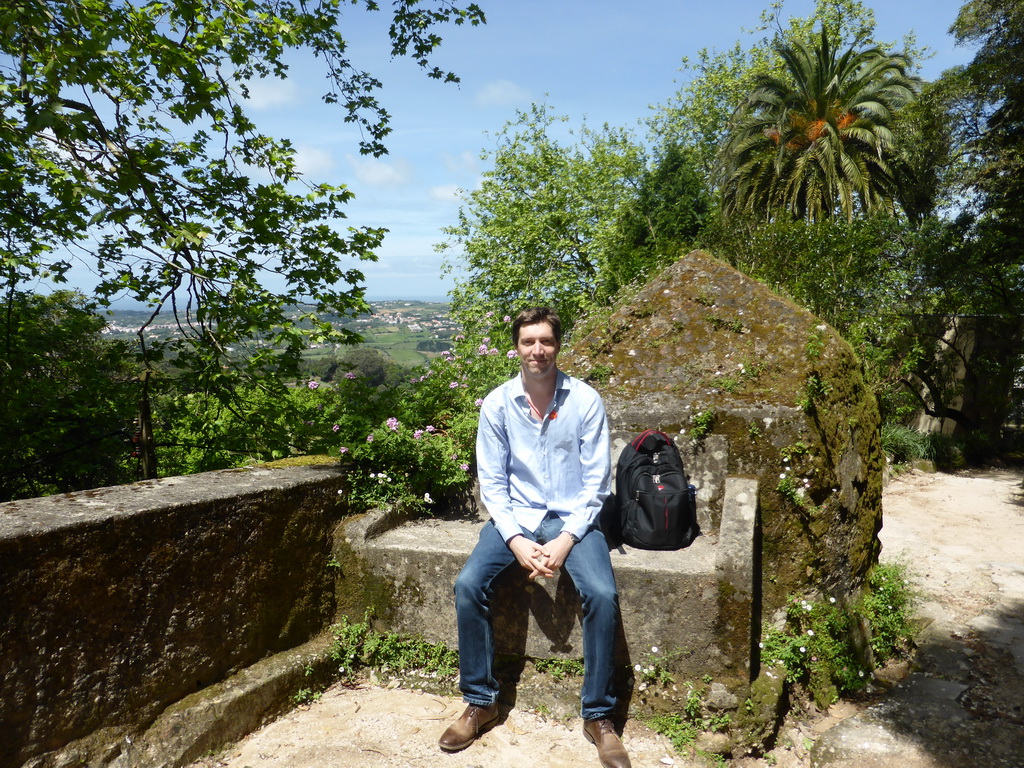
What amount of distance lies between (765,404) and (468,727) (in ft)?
6.88

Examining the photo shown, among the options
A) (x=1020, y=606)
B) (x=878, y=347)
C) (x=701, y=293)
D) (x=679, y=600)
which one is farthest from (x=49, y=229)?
(x=878, y=347)

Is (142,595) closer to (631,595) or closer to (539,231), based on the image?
(631,595)

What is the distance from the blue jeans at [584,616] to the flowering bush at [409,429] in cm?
77

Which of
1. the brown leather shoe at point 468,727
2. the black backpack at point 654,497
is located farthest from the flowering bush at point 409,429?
the brown leather shoe at point 468,727

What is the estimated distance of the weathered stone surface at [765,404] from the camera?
3.37 m

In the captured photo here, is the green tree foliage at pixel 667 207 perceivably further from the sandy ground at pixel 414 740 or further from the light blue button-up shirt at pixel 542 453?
the sandy ground at pixel 414 740

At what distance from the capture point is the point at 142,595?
8.16 ft

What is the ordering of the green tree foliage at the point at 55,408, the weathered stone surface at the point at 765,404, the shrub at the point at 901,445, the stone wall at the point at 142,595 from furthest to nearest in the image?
1. the shrub at the point at 901,445
2. the green tree foliage at the point at 55,408
3. the weathered stone surface at the point at 765,404
4. the stone wall at the point at 142,595

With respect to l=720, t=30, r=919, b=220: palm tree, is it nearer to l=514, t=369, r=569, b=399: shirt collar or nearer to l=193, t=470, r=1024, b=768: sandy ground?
l=514, t=369, r=569, b=399: shirt collar

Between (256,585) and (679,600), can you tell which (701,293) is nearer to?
(679,600)

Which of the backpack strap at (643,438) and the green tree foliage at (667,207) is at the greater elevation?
the green tree foliage at (667,207)

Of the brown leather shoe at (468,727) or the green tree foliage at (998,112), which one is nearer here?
the brown leather shoe at (468,727)

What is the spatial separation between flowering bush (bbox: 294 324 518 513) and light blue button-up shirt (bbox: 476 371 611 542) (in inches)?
23.2

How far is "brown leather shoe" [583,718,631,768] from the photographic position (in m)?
2.64
